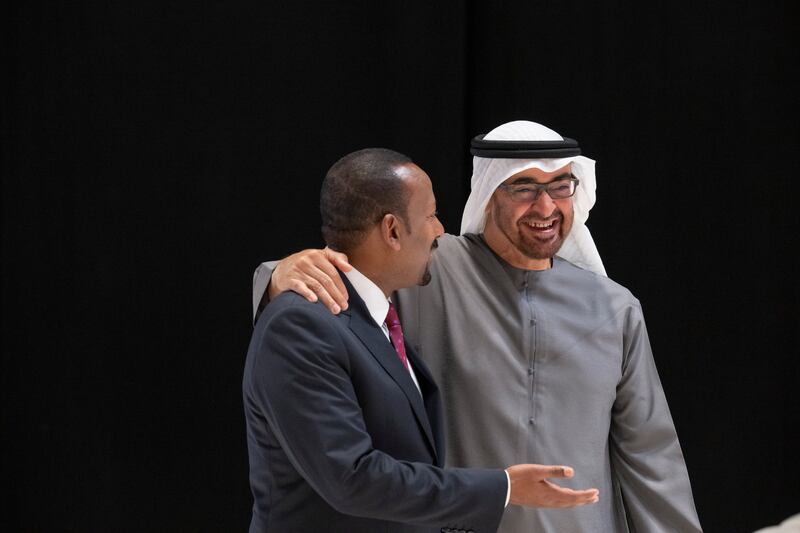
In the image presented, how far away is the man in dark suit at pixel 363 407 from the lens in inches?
83.8

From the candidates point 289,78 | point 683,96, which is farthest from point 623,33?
point 289,78

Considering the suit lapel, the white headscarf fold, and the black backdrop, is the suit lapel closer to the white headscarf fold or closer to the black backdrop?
the white headscarf fold

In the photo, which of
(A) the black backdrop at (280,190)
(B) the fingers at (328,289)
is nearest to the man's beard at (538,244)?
(B) the fingers at (328,289)

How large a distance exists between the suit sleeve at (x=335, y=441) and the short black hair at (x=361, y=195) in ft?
0.65

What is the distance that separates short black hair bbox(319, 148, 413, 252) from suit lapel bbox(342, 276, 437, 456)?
0.32 feet

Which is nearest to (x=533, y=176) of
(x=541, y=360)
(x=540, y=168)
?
(x=540, y=168)

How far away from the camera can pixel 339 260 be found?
7.64ft

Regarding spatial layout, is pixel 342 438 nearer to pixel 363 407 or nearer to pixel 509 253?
pixel 363 407

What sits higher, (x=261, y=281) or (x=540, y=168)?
(x=540, y=168)

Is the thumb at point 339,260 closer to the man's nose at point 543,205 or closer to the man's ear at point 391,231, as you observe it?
the man's ear at point 391,231

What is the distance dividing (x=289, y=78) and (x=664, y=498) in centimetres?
173

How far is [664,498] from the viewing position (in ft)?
9.12

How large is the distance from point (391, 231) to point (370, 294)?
0.13 m

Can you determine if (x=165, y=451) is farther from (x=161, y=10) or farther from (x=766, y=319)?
(x=766, y=319)
